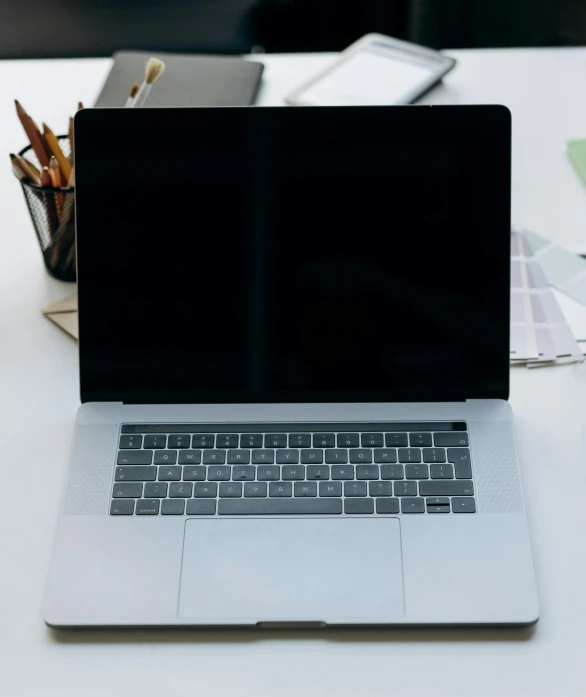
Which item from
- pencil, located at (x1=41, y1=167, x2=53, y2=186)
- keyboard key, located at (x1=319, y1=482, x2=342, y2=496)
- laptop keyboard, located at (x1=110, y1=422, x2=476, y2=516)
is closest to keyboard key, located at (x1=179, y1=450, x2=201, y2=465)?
laptop keyboard, located at (x1=110, y1=422, x2=476, y2=516)

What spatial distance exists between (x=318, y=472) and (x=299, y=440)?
4 cm

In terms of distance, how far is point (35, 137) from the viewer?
0.89 m

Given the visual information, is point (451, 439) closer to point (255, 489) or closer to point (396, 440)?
point (396, 440)

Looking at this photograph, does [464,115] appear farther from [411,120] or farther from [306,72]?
[306,72]

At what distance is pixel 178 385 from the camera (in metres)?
0.78

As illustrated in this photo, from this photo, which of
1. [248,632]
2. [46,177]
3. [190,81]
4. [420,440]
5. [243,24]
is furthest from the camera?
[243,24]

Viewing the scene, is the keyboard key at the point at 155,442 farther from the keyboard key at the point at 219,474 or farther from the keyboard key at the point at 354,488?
the keyboard key at the point at 354,488

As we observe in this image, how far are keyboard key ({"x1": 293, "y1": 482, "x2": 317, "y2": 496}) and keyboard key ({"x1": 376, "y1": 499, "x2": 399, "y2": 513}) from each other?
0.17ft

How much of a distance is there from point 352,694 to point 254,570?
12 centimetres

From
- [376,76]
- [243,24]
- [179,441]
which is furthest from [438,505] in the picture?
[243,24]

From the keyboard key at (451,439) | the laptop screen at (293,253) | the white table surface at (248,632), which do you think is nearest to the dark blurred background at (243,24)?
the white table surface at (248,632)

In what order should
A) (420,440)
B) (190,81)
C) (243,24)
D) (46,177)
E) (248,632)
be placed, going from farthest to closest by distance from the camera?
(243,24), (190,81), (46,177), (420,440), (248,632)

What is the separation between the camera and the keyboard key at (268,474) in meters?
0.72

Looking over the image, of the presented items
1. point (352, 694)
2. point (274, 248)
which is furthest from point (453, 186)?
point (352, 694)
